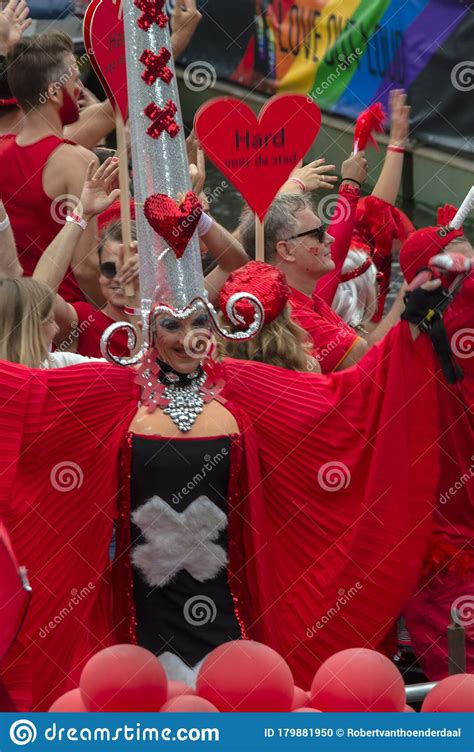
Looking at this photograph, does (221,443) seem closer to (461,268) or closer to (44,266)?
(461,268)

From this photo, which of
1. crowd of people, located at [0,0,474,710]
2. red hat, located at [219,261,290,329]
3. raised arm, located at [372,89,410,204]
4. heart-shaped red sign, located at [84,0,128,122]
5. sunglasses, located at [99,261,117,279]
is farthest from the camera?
raised arm, located at [372,89,410,204]

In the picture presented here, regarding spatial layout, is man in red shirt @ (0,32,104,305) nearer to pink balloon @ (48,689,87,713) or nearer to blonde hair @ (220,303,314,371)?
blonde hair @ (220,303,314,371)

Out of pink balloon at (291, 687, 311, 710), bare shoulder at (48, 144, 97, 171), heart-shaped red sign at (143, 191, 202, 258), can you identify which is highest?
heart-shaped red sign at (143, 191, 202, 258)

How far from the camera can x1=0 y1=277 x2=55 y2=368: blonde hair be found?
360 cm

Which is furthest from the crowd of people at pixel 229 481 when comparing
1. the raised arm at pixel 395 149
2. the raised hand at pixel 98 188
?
the raised arm at pixel 395 149

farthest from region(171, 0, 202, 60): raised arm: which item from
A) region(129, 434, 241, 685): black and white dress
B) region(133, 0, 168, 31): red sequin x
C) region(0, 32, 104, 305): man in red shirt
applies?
region(129, 434, 241, 685): black and white dress

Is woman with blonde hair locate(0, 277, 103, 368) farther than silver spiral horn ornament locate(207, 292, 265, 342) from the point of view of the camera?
Yes

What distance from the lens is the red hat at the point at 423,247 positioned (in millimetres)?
3100

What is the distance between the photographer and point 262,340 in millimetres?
3721

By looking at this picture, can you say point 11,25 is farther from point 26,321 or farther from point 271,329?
point 271,329

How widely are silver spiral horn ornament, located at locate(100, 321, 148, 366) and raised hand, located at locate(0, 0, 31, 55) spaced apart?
6.88ft
